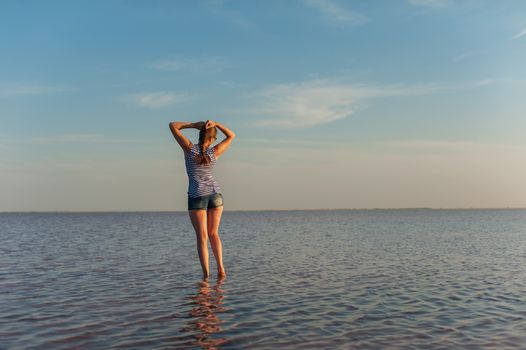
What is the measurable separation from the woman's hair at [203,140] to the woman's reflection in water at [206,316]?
9.54ft

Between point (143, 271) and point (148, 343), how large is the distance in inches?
339

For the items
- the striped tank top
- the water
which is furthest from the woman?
the water

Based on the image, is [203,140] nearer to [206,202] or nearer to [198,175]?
[198,175]

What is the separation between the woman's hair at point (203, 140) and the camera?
10516 millimetres

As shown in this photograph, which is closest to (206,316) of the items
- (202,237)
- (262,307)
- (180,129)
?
(262,307)

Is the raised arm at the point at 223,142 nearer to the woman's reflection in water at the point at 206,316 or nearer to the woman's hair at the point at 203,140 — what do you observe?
the woman's hair at the point at 203,140

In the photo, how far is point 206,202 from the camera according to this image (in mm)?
10836

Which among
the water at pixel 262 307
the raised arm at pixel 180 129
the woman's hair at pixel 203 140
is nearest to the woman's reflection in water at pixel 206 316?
the water at pixel 262 307

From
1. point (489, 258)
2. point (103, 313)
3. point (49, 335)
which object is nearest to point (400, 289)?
point (103, 313)

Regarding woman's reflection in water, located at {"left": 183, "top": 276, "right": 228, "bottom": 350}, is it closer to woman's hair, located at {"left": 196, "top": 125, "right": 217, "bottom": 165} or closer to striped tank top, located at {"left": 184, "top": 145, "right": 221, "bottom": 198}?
striped tank top, located at {"left": 184, "top": 145, "right": 221, "bottom": 198}

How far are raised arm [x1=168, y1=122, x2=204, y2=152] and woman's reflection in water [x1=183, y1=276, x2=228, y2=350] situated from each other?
10.7 ft

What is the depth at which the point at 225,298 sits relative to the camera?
986 cm

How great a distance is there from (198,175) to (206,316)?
3483 millimetres

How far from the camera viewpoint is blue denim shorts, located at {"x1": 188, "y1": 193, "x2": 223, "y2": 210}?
10.7 meters
